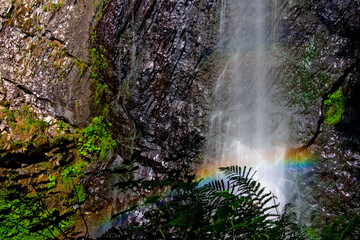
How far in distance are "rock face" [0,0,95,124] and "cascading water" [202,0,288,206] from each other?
9.34 ft

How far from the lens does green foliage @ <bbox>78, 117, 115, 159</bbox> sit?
18.5 ft

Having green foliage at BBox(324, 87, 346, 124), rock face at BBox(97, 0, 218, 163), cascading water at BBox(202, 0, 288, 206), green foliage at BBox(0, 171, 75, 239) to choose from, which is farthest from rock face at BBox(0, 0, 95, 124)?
green foliage at BBox(324, 87, 346, 124)

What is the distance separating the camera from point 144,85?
4.92 meters

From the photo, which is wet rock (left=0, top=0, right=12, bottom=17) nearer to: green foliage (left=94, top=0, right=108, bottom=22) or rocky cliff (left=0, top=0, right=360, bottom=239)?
rocky cliff (left=0, top=0, right=360, bottom=239)

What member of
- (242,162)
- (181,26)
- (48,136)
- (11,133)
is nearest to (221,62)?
(181,26)

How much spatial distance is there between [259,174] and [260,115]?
39.6 inches

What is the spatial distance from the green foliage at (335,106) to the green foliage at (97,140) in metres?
3.95

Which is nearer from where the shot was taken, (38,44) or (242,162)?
(242,162)

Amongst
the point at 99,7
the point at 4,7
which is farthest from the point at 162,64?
the point at 4,7

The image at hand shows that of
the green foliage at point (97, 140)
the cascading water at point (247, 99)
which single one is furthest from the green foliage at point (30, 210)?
the green foliage at point (97, 140)

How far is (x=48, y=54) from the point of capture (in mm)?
6016

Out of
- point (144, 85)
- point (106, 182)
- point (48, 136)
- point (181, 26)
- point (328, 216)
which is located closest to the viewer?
point (328, 216)

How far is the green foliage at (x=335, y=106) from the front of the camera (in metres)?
4.04

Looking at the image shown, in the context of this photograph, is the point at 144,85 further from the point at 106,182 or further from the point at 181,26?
the point at 106,182
